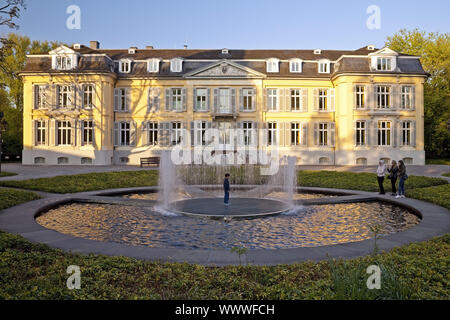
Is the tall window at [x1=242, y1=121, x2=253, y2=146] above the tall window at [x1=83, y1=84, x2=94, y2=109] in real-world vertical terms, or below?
below

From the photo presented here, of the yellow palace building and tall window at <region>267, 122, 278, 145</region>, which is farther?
tall window at <region>267, 122, 278, 145</region>

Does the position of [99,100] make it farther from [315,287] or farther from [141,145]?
[315,287]

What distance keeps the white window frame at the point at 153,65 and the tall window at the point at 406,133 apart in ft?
90.4

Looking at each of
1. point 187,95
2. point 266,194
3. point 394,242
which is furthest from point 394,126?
point 394,242

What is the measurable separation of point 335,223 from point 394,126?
2985 centimetres

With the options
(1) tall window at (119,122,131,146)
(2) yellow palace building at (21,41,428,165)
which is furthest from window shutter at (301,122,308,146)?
(1) tall window at (119,122,131,146)

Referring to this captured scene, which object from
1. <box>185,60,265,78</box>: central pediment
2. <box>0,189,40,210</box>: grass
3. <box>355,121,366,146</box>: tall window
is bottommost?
<box>0,189,40,210</box>: grass

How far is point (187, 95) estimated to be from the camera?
3706cm

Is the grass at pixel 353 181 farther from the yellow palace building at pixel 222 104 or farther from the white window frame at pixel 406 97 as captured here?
the white window frame at pixel 406 97

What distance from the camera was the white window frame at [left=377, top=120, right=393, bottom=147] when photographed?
3544 centimetres

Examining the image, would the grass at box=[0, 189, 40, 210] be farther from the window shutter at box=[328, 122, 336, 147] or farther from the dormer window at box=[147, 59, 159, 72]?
the window shutter at box=[328, 122, 336, 147]

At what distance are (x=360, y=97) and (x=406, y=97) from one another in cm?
515

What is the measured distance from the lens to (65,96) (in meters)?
35.6

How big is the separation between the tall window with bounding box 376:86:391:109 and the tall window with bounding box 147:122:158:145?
79.8ft
